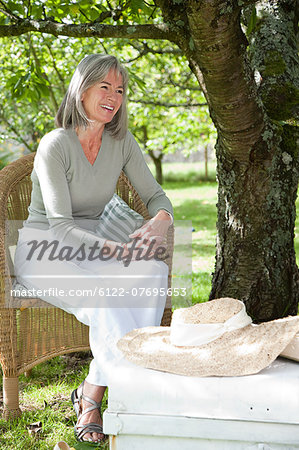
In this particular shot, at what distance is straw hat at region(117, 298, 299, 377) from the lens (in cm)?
177

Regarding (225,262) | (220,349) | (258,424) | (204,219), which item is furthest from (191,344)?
(204,219)

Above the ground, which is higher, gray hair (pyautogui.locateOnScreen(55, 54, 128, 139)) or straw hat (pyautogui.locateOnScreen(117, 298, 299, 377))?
gray hair (pyautogui.locateOnScreen(55, 54, 128, 139))

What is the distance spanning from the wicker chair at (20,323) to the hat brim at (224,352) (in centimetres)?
73

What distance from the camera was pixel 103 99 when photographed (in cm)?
263

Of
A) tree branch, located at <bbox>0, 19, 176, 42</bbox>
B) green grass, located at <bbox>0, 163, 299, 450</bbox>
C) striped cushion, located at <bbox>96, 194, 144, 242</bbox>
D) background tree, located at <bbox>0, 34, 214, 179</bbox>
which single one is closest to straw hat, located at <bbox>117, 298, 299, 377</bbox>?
green grass, located at <bbox>0, 163, 299, 450</bbox>

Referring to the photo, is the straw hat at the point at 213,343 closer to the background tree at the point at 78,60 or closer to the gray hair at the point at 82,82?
the gray hair at the point at 82,82

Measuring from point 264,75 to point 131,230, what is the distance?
1.19 m

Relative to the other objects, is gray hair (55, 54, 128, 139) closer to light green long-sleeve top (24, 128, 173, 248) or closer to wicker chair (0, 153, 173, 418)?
light green long-sleeve top (24, 128, 173, 248)

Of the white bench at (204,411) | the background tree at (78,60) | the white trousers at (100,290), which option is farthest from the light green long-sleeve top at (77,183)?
the background tree at (78,60)

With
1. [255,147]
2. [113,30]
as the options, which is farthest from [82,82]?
[255,147]

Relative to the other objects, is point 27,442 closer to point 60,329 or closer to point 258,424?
point 60,329

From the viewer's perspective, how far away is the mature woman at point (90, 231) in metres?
2.27

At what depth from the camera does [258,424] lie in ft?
5.48

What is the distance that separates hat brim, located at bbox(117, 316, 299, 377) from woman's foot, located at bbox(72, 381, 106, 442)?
1.32 ft
